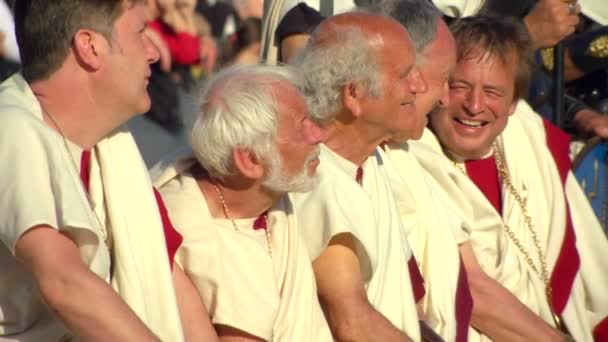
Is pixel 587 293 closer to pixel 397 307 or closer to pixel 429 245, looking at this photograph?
pixel 429 245

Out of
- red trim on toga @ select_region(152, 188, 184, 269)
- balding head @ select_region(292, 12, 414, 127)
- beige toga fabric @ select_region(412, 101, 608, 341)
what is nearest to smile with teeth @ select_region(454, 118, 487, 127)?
beige toga fabric @ select_region(412, 101, 608, 341)

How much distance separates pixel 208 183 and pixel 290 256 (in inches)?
11.5

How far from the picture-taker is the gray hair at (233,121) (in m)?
4.70

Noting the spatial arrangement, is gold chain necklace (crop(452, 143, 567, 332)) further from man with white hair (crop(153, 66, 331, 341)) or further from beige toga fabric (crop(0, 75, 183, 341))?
beige toga fabric (crop(0, 75, 183, 341))

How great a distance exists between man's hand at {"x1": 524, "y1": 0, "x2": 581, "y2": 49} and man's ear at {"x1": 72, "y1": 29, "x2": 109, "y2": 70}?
2.72 metres

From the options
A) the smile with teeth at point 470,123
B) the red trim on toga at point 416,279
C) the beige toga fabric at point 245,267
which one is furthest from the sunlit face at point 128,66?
the smile with teeth at point 470,123

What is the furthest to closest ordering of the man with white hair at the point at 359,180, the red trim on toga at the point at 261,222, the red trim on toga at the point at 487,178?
1. the red trim on toga at the point at 487,178
2. the man with white hair at the point at 359,180
3. the red trim on toga at the point at 261,222

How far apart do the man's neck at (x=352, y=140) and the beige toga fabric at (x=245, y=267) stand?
16.2 inches

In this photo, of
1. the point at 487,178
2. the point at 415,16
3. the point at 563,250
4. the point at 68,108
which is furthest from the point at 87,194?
the point at 563,250

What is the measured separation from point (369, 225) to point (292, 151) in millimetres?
478

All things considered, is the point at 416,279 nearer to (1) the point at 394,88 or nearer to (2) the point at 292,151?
(1) the point at 394,88

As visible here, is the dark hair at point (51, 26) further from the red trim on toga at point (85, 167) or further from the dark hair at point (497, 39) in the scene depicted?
the dark hair at point (497, 39)

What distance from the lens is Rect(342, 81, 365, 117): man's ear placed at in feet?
17.1

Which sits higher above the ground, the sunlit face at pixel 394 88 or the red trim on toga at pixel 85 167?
the red trim on toga at pixel 85 167
